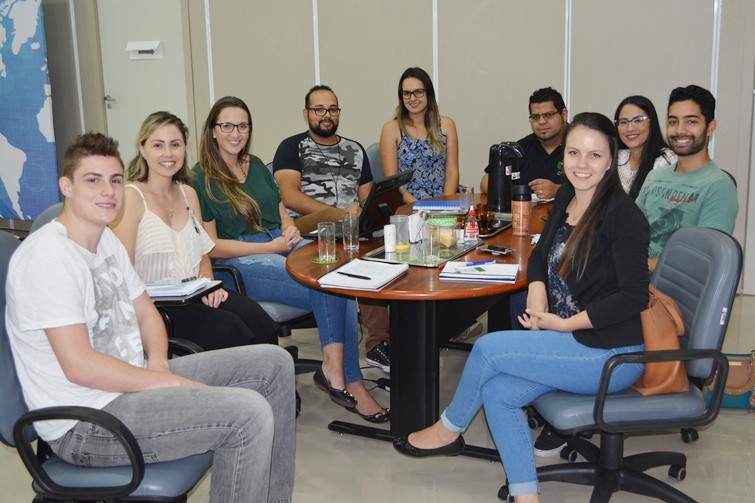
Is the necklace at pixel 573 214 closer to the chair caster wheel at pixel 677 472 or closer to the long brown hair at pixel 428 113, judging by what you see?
the chair caster wheel at pixel 677 472

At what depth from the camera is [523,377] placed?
2.19m

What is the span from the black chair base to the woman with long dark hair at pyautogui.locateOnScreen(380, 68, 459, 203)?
2.09 m

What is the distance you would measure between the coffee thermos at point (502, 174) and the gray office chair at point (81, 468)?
2304 millimetres

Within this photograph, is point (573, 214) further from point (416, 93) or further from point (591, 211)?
point (416, 93)

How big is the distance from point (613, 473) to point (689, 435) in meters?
0.72

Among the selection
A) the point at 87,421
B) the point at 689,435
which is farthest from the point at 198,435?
the point at 689,435

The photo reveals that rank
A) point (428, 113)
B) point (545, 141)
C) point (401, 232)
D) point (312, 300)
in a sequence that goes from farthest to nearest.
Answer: point (428, 113) < point (545, 141) < point (312, 300) < point (401, 232)


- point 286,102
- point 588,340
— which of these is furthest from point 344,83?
point 588,340

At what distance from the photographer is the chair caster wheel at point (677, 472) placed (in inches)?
104

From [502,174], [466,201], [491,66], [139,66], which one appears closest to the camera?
[502,174]

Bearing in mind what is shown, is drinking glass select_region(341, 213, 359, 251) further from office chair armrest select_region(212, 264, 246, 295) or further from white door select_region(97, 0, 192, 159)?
white door select_region(97, 0, 192, 159)

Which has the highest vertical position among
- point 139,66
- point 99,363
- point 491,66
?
point 139,66

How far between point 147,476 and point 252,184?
1.93 meters

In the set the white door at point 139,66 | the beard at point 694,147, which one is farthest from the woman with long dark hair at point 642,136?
the white door at point 139,66
